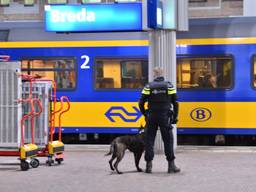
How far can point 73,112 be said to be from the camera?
1847 centimetres

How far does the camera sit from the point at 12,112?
1296 cm

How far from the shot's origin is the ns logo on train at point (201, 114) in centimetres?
1780

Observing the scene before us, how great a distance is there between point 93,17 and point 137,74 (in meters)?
1.83

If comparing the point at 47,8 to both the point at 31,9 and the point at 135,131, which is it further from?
the point at 31,9

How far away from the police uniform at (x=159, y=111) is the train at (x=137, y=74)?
5854mm

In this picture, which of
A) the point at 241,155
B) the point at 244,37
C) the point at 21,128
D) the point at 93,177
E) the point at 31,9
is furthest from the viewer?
the point at 31,9

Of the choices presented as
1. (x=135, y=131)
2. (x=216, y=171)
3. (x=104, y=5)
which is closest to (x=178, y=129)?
(x=135, y=131)

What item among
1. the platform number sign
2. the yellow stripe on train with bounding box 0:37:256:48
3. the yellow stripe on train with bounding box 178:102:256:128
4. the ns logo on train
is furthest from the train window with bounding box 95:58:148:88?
the ns logo on train

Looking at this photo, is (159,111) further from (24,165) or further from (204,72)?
(204,72)

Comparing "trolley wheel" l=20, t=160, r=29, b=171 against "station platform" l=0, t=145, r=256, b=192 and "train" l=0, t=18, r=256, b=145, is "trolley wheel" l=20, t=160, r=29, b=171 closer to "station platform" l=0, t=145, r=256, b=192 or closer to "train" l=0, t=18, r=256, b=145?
"station platform" l=0, t=145, r=256, b=192

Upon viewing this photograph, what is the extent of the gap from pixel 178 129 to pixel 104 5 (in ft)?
12.0

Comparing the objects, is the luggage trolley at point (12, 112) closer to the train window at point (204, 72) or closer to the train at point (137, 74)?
the train at point (137, 74)

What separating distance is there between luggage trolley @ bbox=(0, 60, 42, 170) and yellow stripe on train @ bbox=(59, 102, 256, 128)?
541cm

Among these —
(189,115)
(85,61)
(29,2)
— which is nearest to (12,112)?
(85,61)
